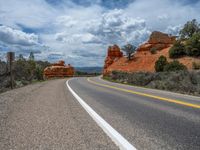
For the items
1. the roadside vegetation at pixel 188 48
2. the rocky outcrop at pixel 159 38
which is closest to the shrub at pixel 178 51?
the roadside vegetation at pixel 188 48

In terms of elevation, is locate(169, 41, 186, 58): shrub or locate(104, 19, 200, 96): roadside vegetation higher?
locate(169, 41, 186, 58): shrub

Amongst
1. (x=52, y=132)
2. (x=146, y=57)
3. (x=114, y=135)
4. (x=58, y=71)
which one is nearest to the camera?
(x=114, y=135)

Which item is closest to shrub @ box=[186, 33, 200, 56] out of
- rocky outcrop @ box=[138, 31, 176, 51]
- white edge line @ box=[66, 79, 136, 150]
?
rocky outcrop @ box=[138, 31, 176, 51]

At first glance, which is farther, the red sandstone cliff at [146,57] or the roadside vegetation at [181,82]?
the red sandstone cliff at [146,57]

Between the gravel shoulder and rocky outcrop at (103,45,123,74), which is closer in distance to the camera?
the gravel shoulder

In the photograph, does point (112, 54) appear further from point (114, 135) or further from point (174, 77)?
point (114, 135)

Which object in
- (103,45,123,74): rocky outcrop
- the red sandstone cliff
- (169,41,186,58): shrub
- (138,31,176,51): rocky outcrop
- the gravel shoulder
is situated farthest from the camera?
(103,45,123,74): rocky outcrop

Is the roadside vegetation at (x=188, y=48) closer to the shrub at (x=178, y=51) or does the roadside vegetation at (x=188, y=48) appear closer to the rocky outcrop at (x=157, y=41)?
the shrub at (x=178, y=51)

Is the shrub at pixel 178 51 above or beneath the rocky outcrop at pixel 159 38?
beneath

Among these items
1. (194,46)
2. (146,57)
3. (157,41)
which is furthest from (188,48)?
(157,41)

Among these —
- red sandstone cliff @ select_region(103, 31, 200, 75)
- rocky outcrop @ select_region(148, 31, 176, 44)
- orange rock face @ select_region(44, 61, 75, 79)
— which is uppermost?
rocky outcrop @ select_region(148, 31, 176, 44)

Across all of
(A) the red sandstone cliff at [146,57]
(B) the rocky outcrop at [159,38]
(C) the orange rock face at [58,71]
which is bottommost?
(C) the orange rock face at [58,71]

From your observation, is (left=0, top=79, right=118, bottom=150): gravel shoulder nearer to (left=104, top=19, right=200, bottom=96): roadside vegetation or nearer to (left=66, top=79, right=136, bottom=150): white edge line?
(left=66, top=79, right=136, bottom=150): white edge line

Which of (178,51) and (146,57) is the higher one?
(178,51)
